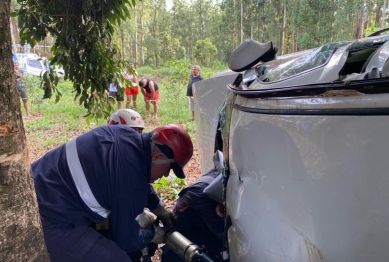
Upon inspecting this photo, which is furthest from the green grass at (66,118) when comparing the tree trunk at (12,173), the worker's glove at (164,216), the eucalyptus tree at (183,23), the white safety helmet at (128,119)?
the eucalyptus tree at (183,23)

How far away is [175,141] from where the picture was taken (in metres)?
2.07

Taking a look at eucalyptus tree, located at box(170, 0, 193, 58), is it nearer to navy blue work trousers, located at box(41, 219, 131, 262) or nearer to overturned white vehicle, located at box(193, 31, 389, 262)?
navy blue work trousers, located at box(41, 219, 131, 262)

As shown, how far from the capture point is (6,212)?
4.14 ft

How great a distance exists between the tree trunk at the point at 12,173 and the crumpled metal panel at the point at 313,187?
868 millimetres

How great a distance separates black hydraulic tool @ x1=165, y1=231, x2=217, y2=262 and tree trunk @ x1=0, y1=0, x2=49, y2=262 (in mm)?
943

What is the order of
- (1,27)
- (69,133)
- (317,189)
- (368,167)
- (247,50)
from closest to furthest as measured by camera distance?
(368,167) → (317,189) → (1,27) → (247,50) → (69,133)

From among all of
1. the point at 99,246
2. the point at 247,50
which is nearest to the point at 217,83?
the point at 247,50

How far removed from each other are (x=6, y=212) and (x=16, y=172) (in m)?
0.15

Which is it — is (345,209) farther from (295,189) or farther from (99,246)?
(99,246)

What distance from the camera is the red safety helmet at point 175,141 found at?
2.05 m

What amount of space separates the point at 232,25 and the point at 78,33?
32293 millimetres

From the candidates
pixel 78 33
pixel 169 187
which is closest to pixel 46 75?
pixel 78 33

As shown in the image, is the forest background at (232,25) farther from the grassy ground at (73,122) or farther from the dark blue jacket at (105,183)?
→ the dark blue jacket at (105,183)

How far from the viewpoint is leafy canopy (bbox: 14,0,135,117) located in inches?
104
